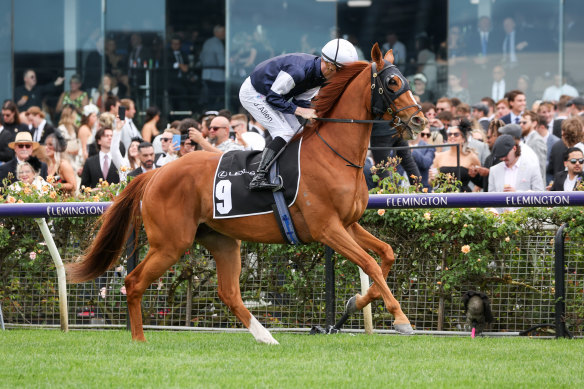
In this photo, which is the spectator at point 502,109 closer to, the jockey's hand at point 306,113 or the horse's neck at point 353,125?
the horse's neck at point 353,125

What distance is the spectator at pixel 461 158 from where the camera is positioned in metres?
11.2

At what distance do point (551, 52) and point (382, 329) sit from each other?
30.2 feet

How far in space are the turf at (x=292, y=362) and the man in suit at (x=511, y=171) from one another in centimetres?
311

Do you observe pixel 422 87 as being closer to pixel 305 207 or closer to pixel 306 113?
pixel 306 113

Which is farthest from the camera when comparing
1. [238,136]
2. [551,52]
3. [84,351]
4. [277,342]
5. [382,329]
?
[551,52]

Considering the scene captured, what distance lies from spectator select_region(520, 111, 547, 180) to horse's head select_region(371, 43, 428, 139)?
477 centimetres

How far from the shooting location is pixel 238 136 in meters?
11.4

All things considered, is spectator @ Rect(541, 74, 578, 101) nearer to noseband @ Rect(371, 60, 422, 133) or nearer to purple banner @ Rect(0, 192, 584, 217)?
purple banner @ Rect(0, 192, 584, 217)

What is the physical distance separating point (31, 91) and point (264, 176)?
1113cm

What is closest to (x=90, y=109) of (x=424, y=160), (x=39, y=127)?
(x=39, y=127)

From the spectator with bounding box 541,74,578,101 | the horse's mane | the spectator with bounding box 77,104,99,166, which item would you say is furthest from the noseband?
the spectator with bounding box 541,74,578,101

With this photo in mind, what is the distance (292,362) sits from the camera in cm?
620

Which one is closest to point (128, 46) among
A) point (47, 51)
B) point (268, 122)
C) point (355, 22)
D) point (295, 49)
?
point (47, 51)

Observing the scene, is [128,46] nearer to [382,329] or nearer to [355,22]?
[355,22]
